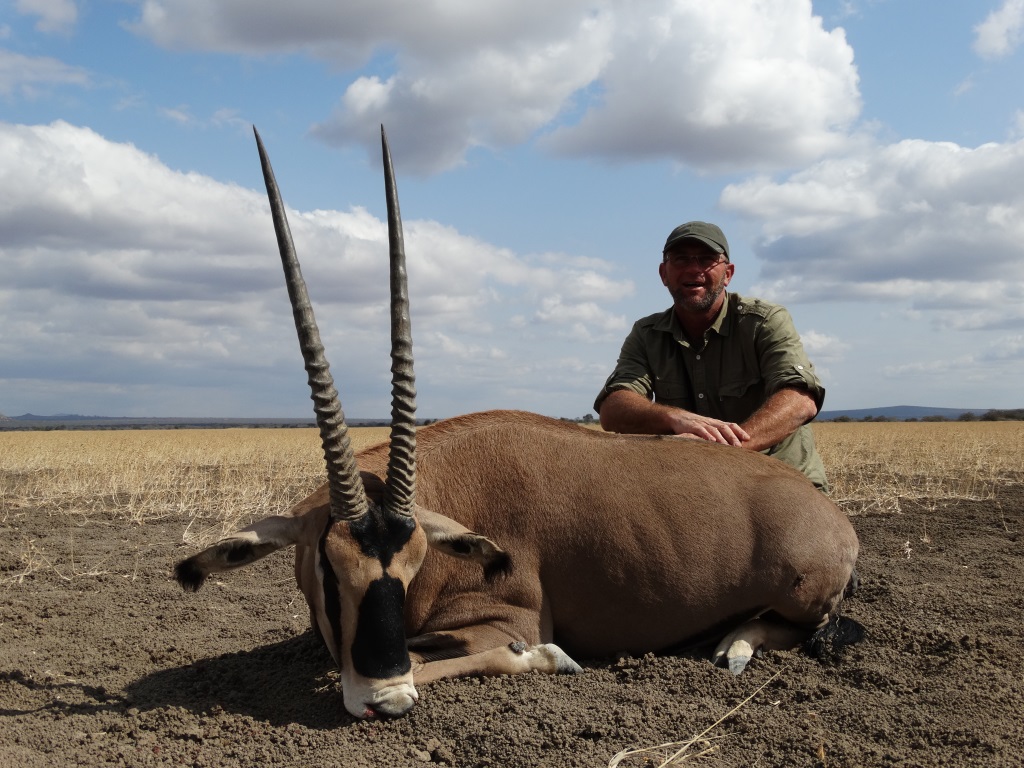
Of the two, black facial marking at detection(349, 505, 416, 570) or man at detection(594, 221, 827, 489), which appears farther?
man at detection(594, 221, 827, 489)

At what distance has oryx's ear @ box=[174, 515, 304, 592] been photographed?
5.05 meters

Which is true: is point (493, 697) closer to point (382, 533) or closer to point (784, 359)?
point (382, 533)

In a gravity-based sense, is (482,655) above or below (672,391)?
below

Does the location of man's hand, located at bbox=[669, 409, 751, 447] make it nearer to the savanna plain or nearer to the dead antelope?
the dead antelope

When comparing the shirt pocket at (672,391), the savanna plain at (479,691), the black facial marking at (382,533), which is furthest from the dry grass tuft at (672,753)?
the shirt pocket at (672,391)

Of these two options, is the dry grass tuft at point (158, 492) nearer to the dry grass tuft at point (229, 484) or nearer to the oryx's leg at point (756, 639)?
the dry grass tuft at point (229, 484)

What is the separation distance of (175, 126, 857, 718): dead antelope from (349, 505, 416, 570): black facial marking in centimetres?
4

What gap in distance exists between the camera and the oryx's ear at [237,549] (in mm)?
5055

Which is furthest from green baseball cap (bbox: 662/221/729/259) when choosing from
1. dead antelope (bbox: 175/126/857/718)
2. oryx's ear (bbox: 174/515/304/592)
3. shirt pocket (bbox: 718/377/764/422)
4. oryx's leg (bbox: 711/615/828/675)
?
oryx's ear (bbox: 174/515/304/592)

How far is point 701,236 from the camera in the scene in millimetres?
8094

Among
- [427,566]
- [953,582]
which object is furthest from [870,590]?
[427,566]

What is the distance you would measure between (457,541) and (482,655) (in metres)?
0.75

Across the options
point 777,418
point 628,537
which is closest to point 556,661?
point 628,537

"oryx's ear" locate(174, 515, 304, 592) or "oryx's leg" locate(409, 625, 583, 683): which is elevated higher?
"oryx's ear" locate(174, 515, 304, 592)
